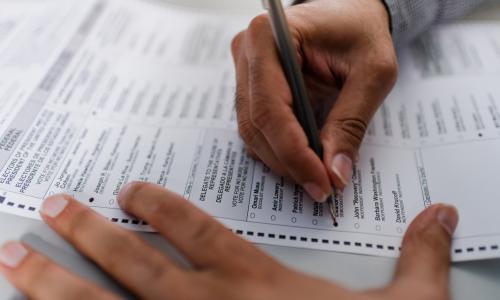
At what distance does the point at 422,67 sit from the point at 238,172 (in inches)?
13.5

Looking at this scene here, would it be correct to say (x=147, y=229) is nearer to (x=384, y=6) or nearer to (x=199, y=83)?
(x=199, y=83)

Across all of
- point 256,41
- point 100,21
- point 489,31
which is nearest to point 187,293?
point 256,41

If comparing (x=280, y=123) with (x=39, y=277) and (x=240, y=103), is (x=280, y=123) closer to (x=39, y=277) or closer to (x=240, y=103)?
(x=240, y=103)

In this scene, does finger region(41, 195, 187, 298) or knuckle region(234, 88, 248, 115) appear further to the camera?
knuckle region(234, 88, 248, 115)

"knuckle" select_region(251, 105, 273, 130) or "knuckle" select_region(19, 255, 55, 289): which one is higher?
"knuckle" select_region(251, 105, 273, 130)

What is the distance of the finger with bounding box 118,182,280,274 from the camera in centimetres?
38

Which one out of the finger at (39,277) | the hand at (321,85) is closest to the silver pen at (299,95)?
the hand at (321,85)

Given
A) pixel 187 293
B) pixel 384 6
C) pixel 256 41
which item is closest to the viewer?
pixel 187 293

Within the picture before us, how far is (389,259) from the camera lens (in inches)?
16.4

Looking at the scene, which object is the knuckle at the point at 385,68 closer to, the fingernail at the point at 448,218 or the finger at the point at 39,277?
the fingernail at the point at 448,218

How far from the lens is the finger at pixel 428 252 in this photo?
377 mm

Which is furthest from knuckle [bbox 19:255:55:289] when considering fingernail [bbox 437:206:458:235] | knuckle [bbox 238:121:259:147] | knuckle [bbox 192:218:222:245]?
fingernail [bbox 437:206:458:235]

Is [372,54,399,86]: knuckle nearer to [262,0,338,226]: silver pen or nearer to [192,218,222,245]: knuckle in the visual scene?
[262,0,338,226]: silver pen

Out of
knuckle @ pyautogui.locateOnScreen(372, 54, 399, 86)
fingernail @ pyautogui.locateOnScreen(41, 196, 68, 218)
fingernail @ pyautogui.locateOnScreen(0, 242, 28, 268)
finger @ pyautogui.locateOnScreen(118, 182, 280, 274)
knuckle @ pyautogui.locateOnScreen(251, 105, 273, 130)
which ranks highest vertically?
knuckle @ pyautogui.locateOnScreen(251, 105, 273, 130)
